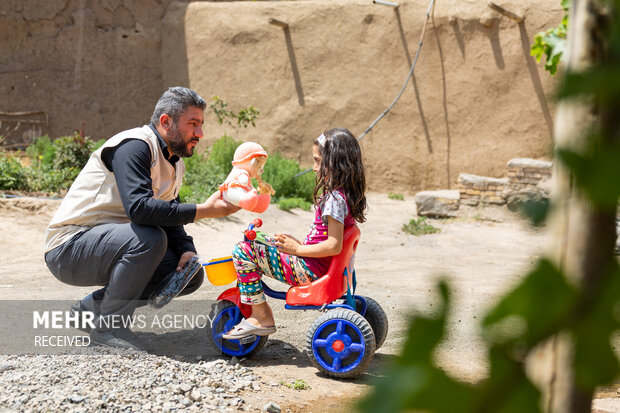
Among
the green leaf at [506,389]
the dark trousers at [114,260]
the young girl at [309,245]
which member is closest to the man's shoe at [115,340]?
the dark trousers at [114,260]

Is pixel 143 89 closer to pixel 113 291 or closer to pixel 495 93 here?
pixel 495 93

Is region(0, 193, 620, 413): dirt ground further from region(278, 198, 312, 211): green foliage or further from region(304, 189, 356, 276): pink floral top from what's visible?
region(304, 189, 356, 276): pink floral top

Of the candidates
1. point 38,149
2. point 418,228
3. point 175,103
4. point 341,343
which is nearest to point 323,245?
point 341,343

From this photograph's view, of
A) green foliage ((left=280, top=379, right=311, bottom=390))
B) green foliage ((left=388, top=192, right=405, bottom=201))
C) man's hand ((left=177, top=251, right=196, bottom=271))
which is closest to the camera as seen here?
green foliage ((left=280, top=379, right=311, bottom=390))

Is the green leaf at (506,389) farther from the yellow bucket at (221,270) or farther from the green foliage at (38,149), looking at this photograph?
the green foliage at (38,149)

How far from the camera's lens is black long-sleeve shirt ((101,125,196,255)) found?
3.38 metres

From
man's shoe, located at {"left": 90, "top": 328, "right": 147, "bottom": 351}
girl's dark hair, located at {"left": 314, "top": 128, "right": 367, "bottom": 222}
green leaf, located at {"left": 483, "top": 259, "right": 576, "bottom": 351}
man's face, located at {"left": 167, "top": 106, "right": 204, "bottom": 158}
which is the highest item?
man's face, located at {"left": 167, "top": 106, "right": 204, "bottom": 158}

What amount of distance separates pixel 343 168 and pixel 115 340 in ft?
4.80

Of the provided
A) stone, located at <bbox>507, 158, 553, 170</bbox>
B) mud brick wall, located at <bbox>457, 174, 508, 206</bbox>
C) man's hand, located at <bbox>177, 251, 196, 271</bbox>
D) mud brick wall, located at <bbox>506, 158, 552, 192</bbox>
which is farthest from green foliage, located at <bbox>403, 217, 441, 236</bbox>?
man's hand, located at <bbox>177, 251, 196, 271</bbox>

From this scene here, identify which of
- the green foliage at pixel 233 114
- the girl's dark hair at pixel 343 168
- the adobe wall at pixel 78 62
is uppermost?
the adobe wall at pixel 78 62

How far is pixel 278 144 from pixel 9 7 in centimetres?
543

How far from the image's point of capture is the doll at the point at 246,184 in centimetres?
331

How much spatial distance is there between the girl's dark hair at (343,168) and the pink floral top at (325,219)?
0.14 ft

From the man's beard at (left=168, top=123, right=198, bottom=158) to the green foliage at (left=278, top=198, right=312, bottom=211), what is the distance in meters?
4.98
